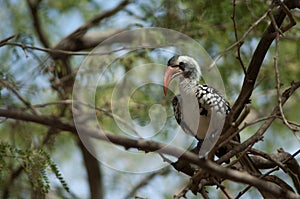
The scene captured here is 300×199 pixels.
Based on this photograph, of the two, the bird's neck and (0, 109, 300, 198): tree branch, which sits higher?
the bird's neck

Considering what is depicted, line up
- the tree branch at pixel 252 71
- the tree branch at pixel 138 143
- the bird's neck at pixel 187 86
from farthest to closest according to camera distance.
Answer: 1. the bird's neck at pixel 187 86
2. the tree branch at pixel 252 71
3. the tree branch at pixel 138 143

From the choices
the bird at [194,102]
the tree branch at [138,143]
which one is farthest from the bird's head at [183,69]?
the tree branch at [138,143]

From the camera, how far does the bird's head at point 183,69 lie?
4.05 meters

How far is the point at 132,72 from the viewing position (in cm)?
513

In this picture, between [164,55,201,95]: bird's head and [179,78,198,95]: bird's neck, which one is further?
[164,55,201,95]: bird's head

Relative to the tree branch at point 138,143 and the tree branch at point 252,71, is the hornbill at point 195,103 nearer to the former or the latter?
the tree branch at point 252,71

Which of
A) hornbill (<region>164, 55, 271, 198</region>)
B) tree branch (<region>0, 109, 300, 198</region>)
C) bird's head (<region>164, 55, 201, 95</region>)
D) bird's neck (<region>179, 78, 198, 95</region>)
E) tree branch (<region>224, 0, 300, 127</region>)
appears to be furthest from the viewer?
bird's head (<region>164, 55, 201, 95</region>)

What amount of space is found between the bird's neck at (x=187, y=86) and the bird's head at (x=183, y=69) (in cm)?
2

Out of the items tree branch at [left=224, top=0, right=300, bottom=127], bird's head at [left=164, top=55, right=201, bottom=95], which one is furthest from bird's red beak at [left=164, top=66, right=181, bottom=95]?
tree branch at [left=224, top=0, right=300, bottom=127]

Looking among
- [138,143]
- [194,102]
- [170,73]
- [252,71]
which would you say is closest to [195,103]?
[194,102]

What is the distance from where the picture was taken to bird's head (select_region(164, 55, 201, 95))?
405cm

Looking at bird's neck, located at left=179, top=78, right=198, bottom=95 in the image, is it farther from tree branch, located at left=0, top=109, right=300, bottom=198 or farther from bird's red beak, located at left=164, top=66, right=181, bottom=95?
tree branch, located at left=0, top=109, right=300, bottom=198

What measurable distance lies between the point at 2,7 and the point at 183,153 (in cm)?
492

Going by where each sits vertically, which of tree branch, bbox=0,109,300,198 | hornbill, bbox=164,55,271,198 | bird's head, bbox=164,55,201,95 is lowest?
tree branch, bbox=0,109,300,198
